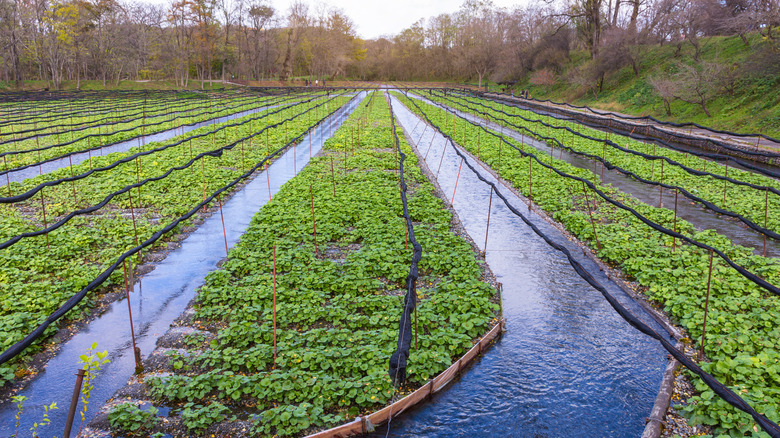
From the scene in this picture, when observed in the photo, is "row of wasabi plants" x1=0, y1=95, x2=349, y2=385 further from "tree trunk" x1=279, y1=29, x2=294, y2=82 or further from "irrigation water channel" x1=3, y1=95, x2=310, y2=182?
"tree trunk" x1=279, y1=29, x2=294, y2=82

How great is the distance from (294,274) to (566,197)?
8068mm

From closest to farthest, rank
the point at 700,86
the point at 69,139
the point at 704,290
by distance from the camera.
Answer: the point at 704,290
the point at 69,139
the point at 700,86

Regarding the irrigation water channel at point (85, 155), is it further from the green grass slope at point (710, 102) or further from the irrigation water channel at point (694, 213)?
the green grass slope at point (710, 102)

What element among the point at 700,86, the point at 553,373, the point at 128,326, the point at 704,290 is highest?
the point at 700,86

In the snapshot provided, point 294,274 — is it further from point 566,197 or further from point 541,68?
point 541,68

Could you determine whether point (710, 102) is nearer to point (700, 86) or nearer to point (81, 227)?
point (700, 86)

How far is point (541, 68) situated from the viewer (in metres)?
62.7

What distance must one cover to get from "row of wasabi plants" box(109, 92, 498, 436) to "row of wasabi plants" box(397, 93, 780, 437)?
2.61m

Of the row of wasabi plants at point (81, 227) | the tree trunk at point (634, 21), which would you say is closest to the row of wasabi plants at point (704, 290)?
the row of wasabi plants at point (81, 227)

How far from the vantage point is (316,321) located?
6773 millimetres

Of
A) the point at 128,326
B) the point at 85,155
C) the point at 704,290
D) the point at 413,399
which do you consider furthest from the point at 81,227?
the point at 704,290

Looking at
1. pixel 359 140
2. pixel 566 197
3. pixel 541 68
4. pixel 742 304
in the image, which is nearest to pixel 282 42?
pixel 541 68

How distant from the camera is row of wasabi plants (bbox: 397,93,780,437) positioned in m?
5.00

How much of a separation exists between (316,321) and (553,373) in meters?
3.17
